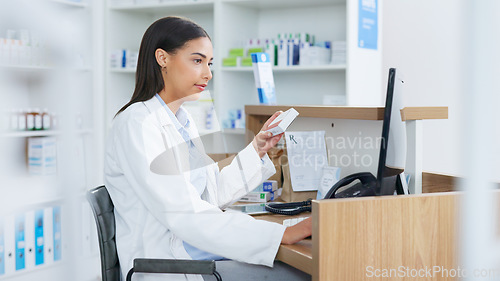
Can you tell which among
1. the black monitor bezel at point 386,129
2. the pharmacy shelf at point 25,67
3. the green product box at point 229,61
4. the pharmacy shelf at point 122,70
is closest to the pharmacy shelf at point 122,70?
the pharmacy shelf at point 122,70

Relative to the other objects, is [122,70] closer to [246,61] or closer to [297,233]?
[246,61]

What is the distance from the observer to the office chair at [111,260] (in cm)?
137

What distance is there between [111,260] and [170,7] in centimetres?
275

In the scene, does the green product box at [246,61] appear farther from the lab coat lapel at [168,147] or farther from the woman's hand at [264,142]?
the lab coat lapel at [168,147]

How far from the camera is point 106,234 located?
5.02 ft

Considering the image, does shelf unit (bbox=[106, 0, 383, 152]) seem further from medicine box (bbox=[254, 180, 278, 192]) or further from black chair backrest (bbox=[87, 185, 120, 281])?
black chair backrest (bbox=[87, 185, 120, 281])

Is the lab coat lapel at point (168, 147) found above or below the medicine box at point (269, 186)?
above

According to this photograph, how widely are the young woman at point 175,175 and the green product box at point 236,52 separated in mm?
1817

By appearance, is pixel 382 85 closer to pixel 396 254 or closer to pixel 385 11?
pixel 385 11

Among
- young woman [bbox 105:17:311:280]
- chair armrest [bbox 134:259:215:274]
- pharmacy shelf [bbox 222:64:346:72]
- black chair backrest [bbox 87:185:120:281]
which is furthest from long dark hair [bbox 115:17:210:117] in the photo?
pharmacy shelf [bbox 222:64:346:72]

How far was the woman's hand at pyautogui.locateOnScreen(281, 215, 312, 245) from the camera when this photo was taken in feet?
4.44

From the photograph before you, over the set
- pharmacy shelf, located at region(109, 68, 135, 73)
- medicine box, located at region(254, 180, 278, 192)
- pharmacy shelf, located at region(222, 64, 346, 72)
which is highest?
pharmacy shelf, located at region(109, 68, 135, 73)

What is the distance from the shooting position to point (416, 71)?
334 centimetres

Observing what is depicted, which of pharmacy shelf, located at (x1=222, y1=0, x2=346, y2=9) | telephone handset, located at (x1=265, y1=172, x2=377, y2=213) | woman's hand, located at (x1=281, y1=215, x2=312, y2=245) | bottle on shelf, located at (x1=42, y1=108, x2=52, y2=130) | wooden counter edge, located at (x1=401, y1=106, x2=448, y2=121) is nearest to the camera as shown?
bottle on shelf, located at (x1=42, y1=108, x2=52, y2=130)
